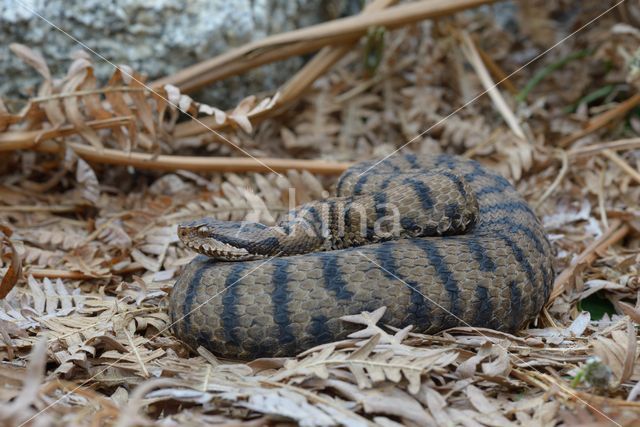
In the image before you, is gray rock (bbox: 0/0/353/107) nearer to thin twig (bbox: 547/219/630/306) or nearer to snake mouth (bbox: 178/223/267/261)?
snake mouth (bbox: 178/223/267/261)

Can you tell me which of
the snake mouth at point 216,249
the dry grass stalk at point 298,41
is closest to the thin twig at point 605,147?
the dry grass stalk at point 298,41

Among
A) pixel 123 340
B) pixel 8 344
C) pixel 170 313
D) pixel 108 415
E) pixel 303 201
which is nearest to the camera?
pixel 108 415

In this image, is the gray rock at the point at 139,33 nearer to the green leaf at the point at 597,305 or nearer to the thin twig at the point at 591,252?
the thin twig at the point at 591,252

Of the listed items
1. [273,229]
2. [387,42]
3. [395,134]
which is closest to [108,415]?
[273,229]

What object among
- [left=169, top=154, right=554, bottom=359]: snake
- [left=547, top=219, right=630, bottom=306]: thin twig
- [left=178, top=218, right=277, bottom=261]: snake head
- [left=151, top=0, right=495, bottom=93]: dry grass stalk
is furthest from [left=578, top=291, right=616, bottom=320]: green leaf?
[left=151, top=0, right=495, bottom=93]: dry grass stalk

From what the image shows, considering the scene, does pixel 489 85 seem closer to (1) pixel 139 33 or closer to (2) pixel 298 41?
(2) pixel 298 41

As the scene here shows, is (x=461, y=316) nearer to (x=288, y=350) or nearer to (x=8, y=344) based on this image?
(x=288, y=350)

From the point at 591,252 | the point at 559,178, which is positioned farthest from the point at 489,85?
the point at 591,252
